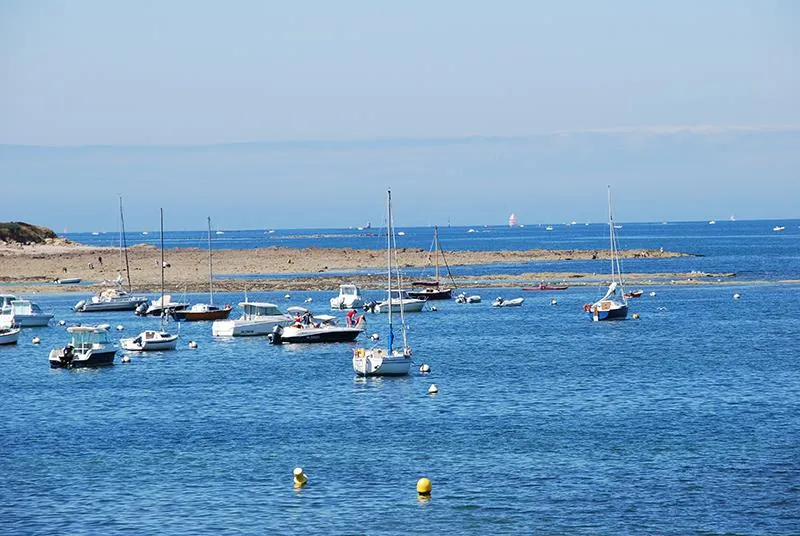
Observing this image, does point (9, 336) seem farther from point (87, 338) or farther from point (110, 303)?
point (110, 303)

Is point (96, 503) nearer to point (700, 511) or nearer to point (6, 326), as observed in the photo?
point (700, 511)

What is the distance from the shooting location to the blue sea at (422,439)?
3469 centimetres

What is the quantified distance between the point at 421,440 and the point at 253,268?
117 meters

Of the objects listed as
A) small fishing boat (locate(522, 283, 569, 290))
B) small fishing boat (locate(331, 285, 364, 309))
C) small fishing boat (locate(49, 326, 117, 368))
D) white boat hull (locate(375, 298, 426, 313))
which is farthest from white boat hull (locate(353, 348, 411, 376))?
small fishing boat (locate(522, 283, 569, 290))

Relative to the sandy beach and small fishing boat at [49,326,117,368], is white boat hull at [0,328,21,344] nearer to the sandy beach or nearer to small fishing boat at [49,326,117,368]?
small fishing boat at [49,326,117,368]

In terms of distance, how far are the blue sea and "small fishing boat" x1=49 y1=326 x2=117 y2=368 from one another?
0.90 meters

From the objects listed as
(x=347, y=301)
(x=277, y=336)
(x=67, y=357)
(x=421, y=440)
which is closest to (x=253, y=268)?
(x=347, y=301)

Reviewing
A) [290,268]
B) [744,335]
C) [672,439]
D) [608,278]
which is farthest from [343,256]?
[672,439]

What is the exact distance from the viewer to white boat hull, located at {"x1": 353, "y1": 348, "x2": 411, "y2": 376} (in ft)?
205

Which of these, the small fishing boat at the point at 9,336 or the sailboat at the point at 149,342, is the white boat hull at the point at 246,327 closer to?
the sailboat at the point at 149,342

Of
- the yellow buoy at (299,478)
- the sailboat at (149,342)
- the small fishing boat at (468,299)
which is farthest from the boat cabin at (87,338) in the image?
the small fishing boat at (468,299)

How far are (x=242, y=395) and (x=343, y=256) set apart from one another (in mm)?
118057

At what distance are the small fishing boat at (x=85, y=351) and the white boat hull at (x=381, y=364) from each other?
1689 cm

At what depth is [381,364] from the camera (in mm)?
62500
